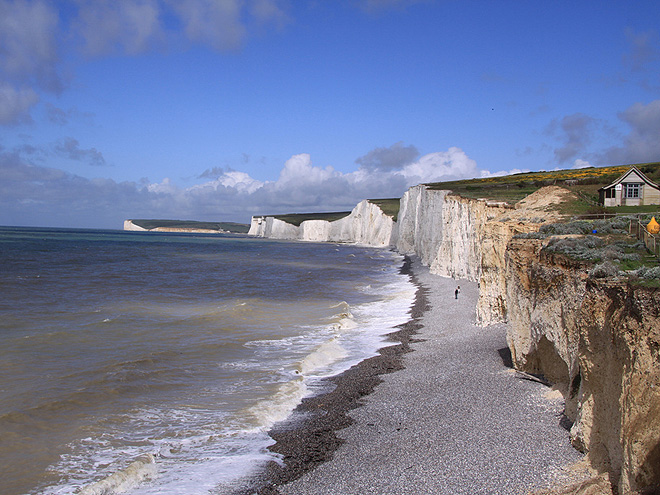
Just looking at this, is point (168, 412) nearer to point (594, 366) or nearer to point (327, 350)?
point (327, 350)

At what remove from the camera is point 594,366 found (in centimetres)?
606

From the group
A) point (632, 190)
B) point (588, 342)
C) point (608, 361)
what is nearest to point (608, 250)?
point (588, 342)

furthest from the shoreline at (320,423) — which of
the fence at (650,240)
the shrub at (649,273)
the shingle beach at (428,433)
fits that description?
the fence at (650,240)

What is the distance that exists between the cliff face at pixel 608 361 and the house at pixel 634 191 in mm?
18292

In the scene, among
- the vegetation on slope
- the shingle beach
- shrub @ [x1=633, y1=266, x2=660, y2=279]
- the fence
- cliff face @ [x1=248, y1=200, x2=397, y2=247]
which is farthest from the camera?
cliff face @ [x1=248, y1=200, x2=397, y2=247]

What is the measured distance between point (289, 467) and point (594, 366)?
4.91 metres

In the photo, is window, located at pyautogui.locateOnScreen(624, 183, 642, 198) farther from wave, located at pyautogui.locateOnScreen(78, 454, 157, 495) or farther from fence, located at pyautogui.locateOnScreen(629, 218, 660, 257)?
wave, located at pyautogui.locateOnScreen(78, 454, 157, 495)

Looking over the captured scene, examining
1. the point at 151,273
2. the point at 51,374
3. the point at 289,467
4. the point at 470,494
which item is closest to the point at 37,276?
the point at 151,273

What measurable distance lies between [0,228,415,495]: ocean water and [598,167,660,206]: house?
39.2ft

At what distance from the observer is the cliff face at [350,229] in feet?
333

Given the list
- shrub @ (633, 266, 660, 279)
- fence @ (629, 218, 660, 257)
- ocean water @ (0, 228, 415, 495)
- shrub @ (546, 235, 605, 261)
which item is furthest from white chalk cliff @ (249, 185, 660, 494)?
ocean water @ (0, 228, 415, 495)

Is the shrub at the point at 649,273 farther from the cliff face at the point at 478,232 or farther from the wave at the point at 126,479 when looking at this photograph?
the cliff face at the point at 478,232

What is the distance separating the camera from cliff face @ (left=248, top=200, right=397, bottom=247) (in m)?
101

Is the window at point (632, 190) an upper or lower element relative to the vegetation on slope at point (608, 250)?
upper
